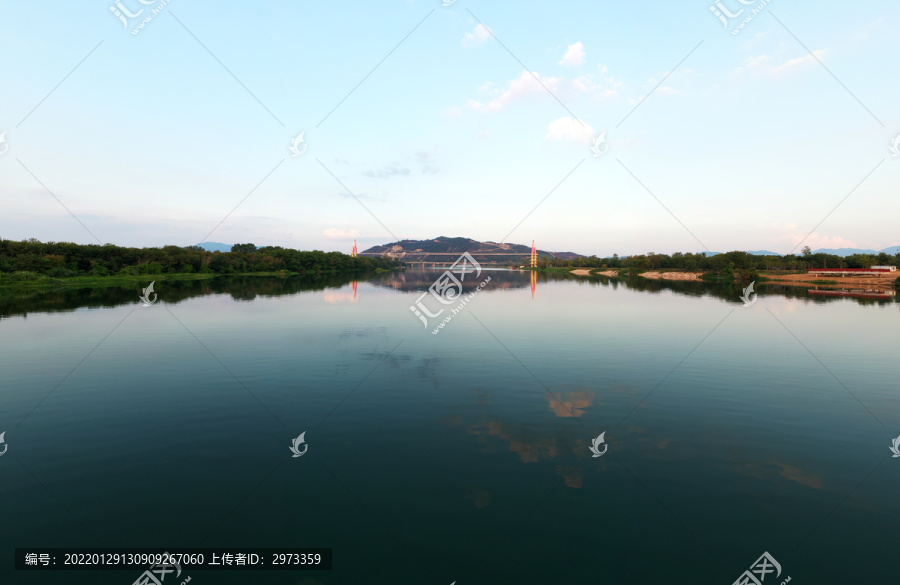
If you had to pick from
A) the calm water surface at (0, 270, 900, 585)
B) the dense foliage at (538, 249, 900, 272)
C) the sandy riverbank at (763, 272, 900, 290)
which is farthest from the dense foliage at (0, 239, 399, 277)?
the sandy riverbank at (763, 272, 900, 290)

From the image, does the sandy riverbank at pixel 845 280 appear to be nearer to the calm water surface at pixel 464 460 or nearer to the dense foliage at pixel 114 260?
the calm water surface at pixel 464 460

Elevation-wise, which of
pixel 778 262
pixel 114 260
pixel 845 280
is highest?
pixel 114 260

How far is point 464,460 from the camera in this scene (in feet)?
33.8

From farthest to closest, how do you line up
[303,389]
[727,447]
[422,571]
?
[303,389] → [727,447] → [422,571]

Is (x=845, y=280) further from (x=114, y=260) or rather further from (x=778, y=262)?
(x=114, y=260)

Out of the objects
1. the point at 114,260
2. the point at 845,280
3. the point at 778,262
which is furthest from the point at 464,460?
the point at 778,262

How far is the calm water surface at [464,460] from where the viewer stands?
7258 millimetres

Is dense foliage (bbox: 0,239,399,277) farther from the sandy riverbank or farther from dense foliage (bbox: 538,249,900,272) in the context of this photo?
the sandy riverbank

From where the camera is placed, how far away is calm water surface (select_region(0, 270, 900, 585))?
7258mm

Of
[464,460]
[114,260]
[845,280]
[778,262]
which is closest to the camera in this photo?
[464,460]

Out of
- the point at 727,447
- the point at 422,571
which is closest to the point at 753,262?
the point at 727,447

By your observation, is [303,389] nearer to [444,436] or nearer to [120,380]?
[444,436]

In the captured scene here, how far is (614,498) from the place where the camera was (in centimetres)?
873

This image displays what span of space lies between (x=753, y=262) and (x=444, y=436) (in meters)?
144
